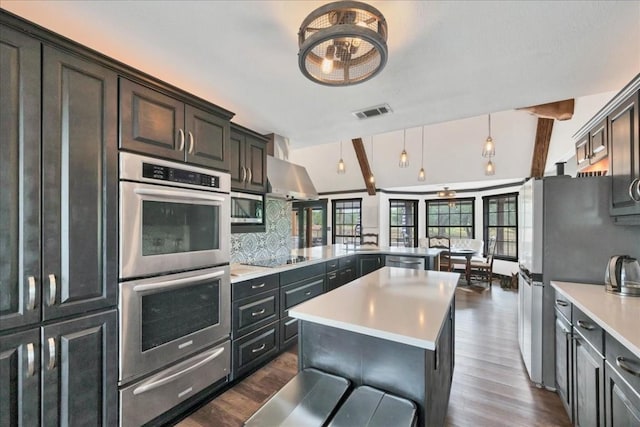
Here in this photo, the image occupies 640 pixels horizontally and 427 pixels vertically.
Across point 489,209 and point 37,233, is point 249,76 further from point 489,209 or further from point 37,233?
point 489,209

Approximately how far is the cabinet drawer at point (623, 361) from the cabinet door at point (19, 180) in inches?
103

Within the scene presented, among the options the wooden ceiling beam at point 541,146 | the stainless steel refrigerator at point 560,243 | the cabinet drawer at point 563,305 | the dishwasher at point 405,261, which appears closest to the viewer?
the cabinet drawer at point 563,305

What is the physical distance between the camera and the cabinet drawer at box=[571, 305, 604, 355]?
1.44 m

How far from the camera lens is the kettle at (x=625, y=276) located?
1.79 m

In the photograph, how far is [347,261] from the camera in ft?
13.8

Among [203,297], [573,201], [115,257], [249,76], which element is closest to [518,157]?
[573,201]

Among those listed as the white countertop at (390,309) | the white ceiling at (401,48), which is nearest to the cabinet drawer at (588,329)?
the white countertop at (390,309)

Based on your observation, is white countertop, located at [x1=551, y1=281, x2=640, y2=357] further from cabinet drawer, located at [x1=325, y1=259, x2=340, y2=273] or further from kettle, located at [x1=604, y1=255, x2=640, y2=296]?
cabinet drawer, located at [x1=325, y1=259, x2=340, y2=273]

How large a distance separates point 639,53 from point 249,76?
2627 mm

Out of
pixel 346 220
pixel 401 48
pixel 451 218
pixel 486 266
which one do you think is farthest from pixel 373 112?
pixel 451 218

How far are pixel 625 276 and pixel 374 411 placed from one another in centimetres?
200

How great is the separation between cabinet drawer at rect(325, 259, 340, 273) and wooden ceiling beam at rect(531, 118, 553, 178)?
3828 millimetres

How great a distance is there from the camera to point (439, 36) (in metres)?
1.63

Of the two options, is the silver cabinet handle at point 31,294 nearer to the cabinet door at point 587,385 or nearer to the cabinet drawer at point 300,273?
the cabinet drawer at point 300,273
